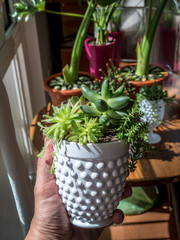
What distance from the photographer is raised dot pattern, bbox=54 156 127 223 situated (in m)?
0.51

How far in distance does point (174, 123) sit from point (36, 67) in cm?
87

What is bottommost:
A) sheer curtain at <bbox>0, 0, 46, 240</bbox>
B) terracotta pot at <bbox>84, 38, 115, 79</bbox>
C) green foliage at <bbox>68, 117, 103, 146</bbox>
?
sheer curtain at <bbox>0, 0, 46, 240</bbox>

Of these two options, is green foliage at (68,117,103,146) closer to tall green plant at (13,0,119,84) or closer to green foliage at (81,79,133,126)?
green foliage at (81,79,133,126)

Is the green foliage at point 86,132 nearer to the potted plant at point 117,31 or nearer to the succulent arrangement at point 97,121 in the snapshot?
the succulent arrangement at point 97,121

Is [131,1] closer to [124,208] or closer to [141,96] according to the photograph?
[141,96]

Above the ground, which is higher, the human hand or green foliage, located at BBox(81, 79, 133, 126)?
green foliage, located at BBox(81, 79, 133, 126)

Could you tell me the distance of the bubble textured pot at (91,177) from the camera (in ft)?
1.60

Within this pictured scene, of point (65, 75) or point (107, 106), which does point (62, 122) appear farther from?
point (65, 75)

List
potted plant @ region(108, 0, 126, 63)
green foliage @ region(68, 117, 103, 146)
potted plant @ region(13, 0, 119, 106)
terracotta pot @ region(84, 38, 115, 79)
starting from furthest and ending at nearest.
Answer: potted plant @ region(108, 0, 126, 63)
terracotta pot @ region(84, 38, 115, 79)
potted plant @ region(13, 0, 119, 106)
green foliage @ region(68, 117, 103, 146)

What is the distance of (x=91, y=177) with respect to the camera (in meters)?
0.51

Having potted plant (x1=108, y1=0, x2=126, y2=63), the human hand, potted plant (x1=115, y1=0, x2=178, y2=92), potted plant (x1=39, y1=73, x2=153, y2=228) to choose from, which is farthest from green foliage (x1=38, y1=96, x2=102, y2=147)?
potted plant (x1=108, y1=0, x2=126, y2=63)

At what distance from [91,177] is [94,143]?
71 mm

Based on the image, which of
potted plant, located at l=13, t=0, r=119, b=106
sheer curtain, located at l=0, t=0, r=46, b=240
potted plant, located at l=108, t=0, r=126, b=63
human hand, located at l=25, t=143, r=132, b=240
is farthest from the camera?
potted plant, located at l=108, t=0, r=126, b=63

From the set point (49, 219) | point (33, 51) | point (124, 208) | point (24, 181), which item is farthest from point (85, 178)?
point (33, 51)
